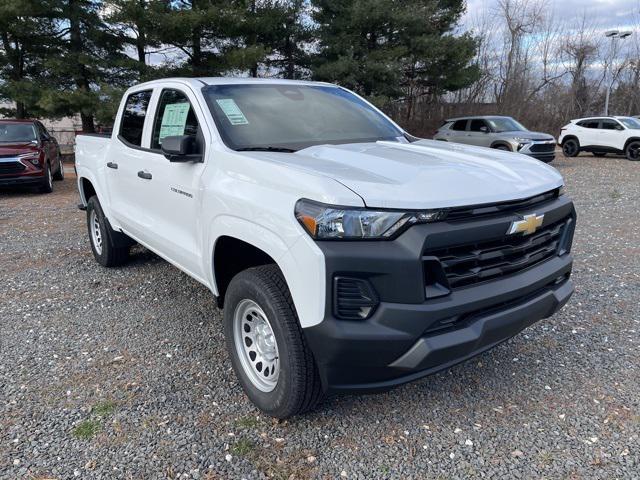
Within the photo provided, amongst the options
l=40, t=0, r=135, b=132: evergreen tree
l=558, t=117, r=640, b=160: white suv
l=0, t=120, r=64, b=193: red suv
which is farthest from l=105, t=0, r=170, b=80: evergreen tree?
l=558, t=117, r=640, b=160: white suv

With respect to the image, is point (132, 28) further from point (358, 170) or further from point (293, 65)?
point (358, 170)

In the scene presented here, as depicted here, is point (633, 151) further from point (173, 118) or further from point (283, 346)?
point (283, 346)

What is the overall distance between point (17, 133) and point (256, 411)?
37.8 ft

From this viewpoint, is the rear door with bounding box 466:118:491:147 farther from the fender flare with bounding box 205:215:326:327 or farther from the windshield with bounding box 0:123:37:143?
the fender flare with bounding box 205:215:326:327

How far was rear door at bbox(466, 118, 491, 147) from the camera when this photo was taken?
1500 cm

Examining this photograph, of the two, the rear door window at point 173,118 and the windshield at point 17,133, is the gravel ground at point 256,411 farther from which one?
the windshield at point 17,133

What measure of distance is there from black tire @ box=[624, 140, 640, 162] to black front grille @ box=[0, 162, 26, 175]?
19.4 metres

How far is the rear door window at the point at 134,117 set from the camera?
4.27 meters

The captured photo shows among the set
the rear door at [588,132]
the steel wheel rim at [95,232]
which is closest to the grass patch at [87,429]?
the steel wheel rim at [95,232]

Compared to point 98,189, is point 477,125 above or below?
above

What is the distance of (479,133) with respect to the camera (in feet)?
50.1

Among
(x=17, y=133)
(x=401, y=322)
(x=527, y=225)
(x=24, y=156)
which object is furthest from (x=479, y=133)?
(x=401, y=322)

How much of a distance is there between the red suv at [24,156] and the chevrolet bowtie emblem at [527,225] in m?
11.4

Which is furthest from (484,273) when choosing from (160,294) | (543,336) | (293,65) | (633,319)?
(293,65)
